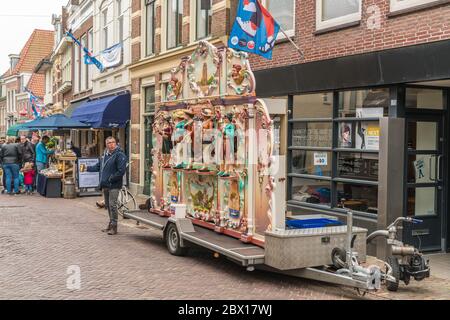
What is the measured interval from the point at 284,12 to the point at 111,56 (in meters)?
10.9

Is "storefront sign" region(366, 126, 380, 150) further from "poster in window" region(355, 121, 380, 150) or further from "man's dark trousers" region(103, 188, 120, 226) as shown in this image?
"man's dark trousers" region(103, 188, 120, 226)

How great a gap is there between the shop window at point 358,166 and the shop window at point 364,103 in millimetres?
687

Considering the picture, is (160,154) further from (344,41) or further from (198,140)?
(344,41)

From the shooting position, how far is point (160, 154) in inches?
419

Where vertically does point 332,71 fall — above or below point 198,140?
above

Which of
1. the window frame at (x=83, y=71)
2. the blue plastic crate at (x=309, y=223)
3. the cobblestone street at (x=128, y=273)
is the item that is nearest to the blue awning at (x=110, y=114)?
the window frame at (x=83, y=71)

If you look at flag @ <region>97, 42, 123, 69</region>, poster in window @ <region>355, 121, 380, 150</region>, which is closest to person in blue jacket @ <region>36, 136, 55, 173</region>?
flag @ <region>97, 42, 123, 69</region>

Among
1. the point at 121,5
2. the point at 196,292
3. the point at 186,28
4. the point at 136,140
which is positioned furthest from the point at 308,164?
the point at 121,5

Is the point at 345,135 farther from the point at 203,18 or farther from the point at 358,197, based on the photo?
the point at 203,18

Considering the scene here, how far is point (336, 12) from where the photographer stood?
10.4m

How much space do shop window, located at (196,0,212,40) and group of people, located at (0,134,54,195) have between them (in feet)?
23.1

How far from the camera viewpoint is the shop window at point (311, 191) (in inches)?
419

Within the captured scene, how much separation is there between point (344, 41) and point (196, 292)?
217 inches

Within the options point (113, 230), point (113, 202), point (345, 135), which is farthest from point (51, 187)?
point (345, 135)
